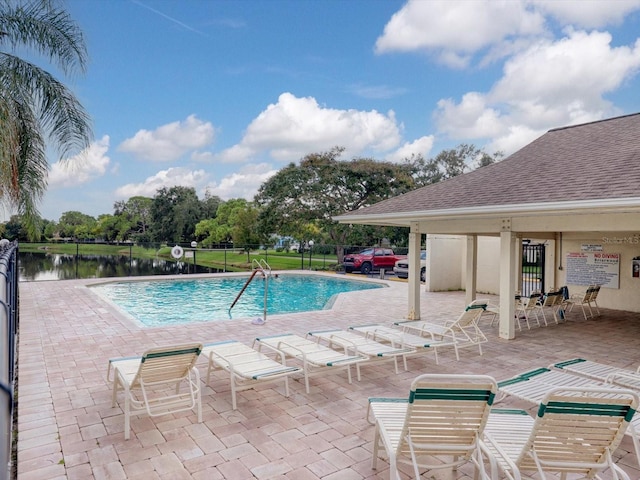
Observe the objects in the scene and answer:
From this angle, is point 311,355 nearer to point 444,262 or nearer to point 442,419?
point 442,419

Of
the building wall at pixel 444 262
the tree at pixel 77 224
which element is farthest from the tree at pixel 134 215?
the building wall at pixel 444 262

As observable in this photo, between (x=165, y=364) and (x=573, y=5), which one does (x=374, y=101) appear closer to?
(x=573, y=5)

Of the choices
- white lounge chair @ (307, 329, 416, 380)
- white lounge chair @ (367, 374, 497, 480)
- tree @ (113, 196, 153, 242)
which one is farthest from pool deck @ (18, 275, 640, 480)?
tree @ (113, 196, 153, 242)

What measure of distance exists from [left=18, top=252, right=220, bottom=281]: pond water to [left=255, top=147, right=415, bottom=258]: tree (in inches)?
244

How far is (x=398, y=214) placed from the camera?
344 inches

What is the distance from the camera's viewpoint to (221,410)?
4.52m

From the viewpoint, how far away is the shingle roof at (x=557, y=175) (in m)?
6.68

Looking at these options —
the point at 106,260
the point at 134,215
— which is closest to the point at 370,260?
the point at 106,260

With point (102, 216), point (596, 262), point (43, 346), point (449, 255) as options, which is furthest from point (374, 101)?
point (102, 216)

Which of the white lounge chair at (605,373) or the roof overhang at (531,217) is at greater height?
the roof overhang at (531,217)

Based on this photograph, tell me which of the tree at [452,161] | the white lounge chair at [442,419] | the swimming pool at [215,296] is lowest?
the swimming pool at [215,296]

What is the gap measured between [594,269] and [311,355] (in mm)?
10577

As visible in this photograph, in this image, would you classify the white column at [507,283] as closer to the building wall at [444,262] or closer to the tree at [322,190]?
the building wall at [444,262]

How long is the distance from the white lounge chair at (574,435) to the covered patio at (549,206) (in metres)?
3.99
